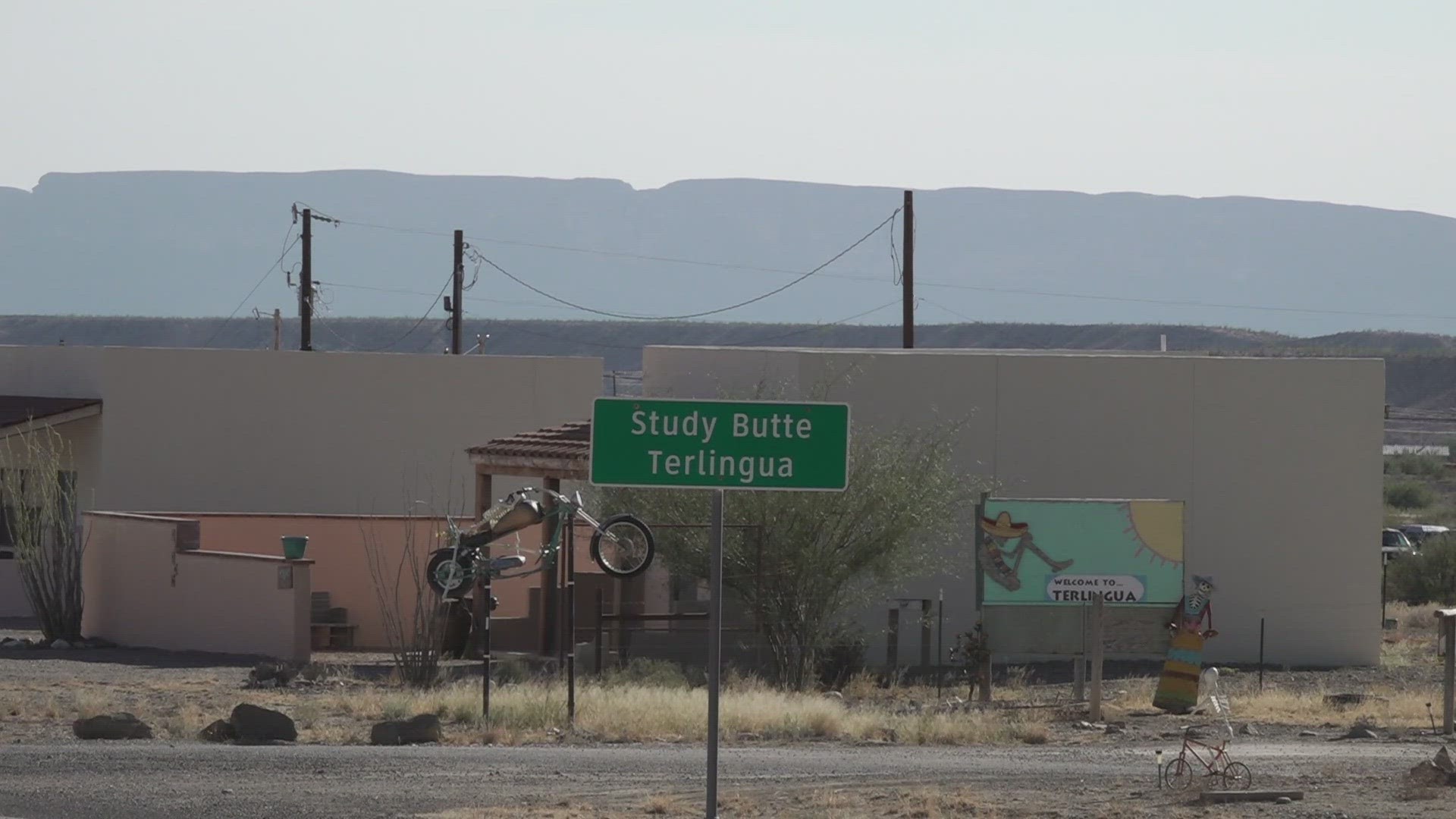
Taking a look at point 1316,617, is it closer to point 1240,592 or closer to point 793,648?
point 1240,592

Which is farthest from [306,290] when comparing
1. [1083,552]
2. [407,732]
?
[407,732]

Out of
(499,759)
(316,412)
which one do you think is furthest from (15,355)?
(499,759)

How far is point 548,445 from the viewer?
76.9ft

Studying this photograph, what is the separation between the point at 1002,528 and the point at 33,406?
16681 millimetres

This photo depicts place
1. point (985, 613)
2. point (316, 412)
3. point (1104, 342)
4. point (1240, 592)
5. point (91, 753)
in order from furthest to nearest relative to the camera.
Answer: point (1104, 342) < point (316, 412) < point (1240, 592) < point (985, 613) < point (91, 753)

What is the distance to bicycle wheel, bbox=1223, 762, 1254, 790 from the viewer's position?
38.5 ft

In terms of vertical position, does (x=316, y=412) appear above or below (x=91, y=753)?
above

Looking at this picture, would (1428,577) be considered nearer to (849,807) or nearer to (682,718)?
(682,718)

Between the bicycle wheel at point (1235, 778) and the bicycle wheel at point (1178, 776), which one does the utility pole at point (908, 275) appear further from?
the bicycle wheel at point (1235, 778)

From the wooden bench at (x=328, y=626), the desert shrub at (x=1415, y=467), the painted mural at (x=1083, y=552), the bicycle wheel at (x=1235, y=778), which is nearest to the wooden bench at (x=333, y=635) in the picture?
the wooden bench at (x=328, y=626)

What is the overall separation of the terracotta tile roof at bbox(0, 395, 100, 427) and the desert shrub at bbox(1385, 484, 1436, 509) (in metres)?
44.7

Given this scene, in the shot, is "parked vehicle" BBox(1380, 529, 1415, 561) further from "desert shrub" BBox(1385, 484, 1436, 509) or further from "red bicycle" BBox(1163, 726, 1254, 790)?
"red bicycle" BBox(1163, 726, 1254, 790)

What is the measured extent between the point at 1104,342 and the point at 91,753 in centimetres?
9891

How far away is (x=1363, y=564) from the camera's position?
25.5 metres
